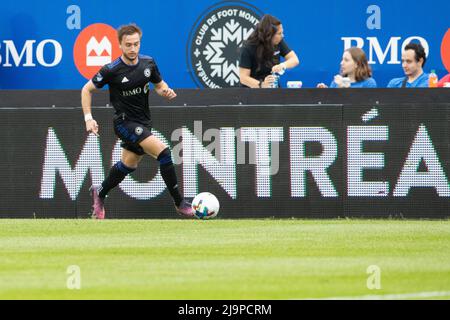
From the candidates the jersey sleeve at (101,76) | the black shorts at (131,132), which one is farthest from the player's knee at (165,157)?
the jersey sleeve at (101,76)

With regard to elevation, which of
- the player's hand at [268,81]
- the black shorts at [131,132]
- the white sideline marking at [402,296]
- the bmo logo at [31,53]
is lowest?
the white sideline marking at [402,296]

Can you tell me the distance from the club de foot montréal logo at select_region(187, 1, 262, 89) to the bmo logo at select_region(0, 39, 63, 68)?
1.99 meters

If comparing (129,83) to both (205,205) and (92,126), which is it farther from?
(205,205)

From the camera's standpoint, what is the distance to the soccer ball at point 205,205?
14.7 m

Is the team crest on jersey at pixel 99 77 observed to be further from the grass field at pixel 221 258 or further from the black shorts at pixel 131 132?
the grass field at pixel 221 258

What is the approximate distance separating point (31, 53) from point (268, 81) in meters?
4.69

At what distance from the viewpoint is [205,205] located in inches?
581

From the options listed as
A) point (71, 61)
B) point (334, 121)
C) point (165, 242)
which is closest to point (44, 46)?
point (71, 61)

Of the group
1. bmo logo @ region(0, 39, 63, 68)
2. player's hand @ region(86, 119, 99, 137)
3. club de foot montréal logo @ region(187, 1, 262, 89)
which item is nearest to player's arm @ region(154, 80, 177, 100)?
player's hand @ region(86, 119, 99, 137)

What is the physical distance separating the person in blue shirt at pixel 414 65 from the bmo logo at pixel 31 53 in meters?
5.62

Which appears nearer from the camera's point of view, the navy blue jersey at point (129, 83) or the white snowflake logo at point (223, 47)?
the navy blue jersey at point (129, 83)

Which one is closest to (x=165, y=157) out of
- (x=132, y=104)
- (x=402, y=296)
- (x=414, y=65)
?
(x=132, y=104)

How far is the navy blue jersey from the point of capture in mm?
14578

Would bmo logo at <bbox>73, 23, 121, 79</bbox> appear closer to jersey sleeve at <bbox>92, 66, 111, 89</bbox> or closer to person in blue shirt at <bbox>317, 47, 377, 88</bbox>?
person in blue shirt at <bbox>317, 47, 377, 88</bbox>
